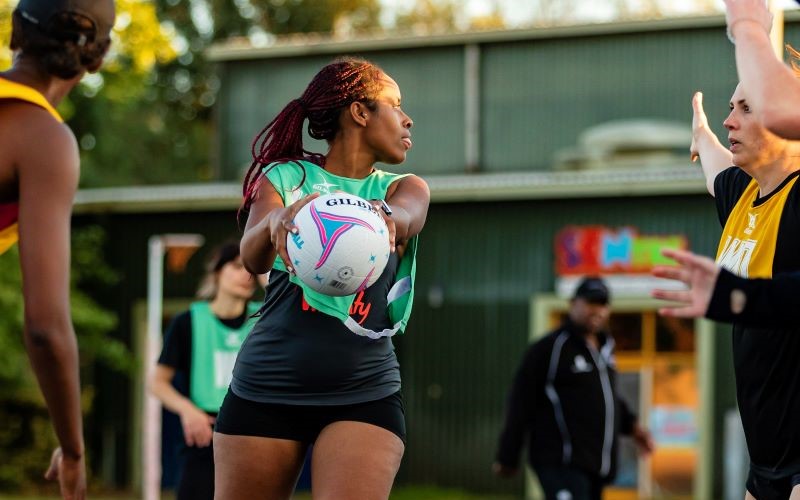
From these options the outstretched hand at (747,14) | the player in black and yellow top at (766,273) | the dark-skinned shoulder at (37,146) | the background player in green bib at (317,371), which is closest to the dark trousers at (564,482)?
the player in black and yellow top at (766,273)

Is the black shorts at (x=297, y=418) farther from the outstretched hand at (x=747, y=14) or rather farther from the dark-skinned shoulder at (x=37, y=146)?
the outstretched hand at (x=747, y=14)

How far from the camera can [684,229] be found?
2153cm

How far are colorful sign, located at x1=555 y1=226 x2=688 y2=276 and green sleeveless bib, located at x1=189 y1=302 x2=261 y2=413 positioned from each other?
14.3m

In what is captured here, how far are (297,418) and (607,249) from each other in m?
17.6

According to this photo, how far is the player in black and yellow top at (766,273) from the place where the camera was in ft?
15.5

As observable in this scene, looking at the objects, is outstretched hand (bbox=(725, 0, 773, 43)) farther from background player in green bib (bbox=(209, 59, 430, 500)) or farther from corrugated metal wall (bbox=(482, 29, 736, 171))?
corrugated metal wall (bbox=(482, 29, 736, 171))

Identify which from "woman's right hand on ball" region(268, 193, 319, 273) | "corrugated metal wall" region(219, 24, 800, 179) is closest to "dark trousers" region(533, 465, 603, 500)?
"woman's right hand on ball" region(268, 193, 319, 273)

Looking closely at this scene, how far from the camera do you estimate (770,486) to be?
486cm

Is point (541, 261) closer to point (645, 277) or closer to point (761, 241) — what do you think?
point (645, 277)

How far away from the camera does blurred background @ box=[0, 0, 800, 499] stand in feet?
70.4

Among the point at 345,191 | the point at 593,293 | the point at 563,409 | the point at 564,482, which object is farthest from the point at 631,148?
the point at 345,191

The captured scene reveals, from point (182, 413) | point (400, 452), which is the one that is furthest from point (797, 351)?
point (182, 413)

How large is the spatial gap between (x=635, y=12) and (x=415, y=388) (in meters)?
25.6

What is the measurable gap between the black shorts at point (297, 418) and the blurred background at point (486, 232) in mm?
13573
